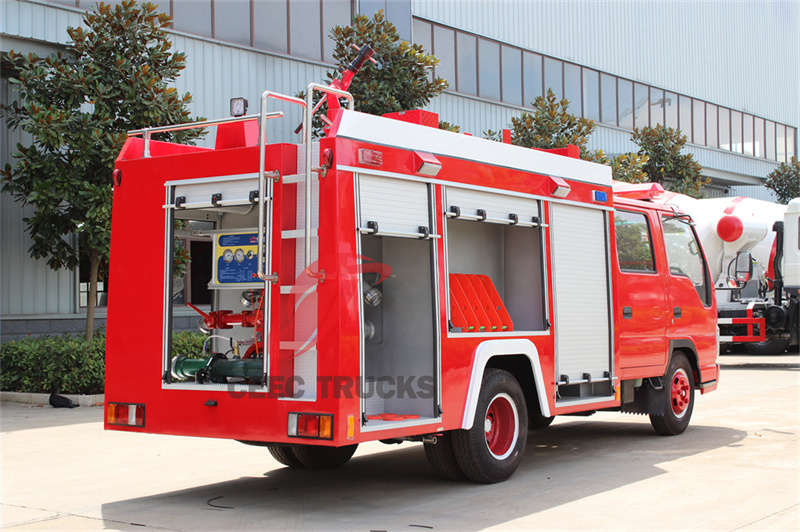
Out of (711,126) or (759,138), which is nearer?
(711,126)

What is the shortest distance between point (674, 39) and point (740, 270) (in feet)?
55.3

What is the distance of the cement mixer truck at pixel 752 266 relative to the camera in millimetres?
19219

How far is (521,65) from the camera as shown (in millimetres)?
25672

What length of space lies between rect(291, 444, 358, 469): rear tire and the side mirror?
11.8 m

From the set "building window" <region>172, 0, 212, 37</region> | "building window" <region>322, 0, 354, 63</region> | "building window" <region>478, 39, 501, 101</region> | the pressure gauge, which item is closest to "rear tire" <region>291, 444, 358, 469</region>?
the pressure gauge

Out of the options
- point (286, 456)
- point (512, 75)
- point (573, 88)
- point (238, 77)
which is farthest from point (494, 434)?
point (573, 88)

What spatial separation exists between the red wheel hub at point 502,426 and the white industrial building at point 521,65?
3158 mm

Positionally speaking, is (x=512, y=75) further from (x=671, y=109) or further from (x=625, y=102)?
(x=671, y=109)

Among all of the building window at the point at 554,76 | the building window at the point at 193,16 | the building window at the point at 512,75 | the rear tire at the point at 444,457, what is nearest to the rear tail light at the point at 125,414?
the rear tire at the point at 444,457

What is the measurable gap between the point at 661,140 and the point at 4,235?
60.6 ft

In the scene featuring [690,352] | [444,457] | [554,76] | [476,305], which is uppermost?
[554,76]

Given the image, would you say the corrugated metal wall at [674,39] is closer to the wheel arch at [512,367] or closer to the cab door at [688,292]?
the cab door at [688,292]

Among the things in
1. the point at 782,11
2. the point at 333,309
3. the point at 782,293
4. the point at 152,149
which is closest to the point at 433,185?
the point at 333,309

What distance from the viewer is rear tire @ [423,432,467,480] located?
7.38m
